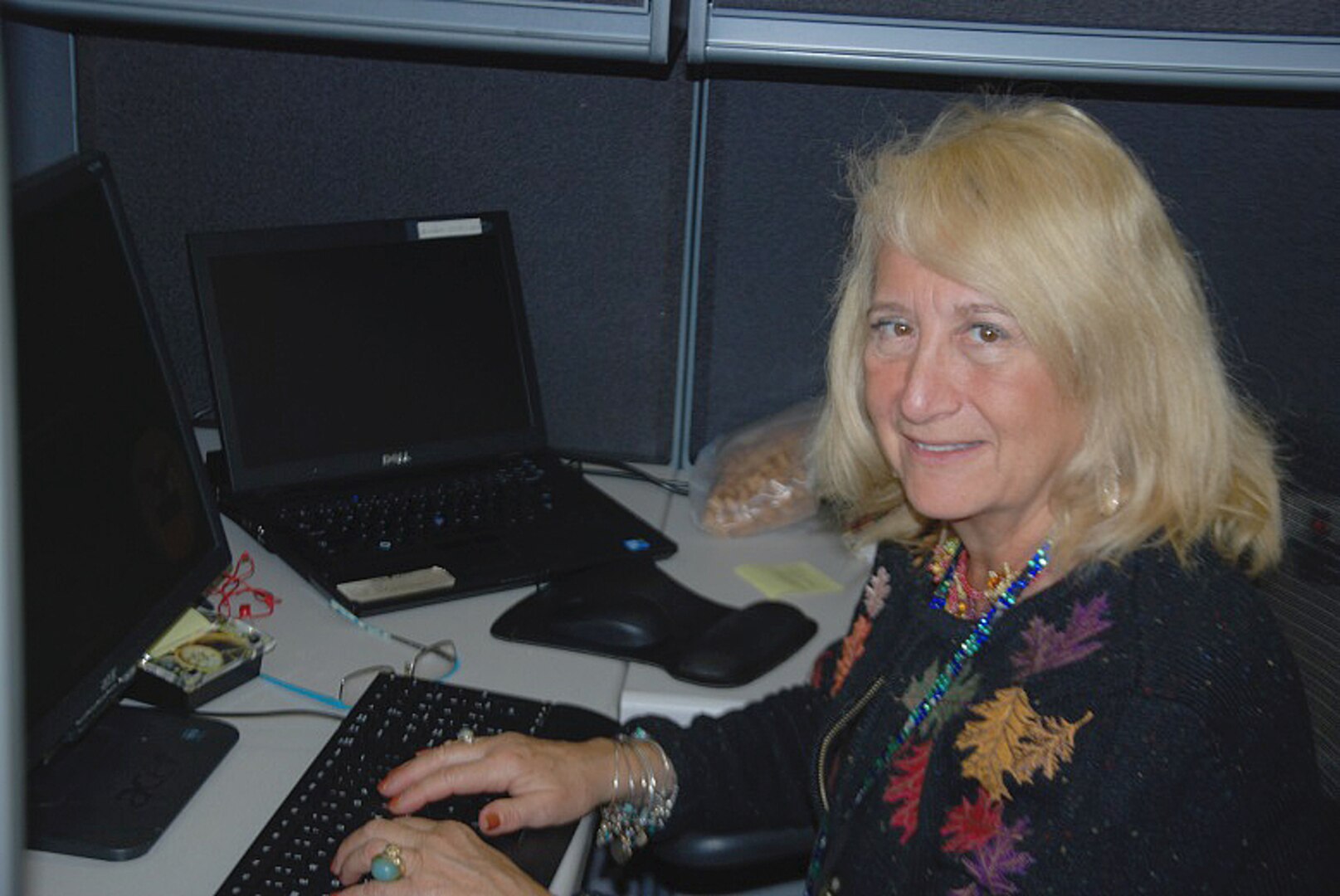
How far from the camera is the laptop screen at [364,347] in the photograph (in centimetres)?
143

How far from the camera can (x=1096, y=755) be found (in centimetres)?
92

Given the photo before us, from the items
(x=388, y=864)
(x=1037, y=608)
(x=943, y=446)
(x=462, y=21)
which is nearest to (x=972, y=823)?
(x=1037, y=608)

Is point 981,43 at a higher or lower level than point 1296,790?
higher

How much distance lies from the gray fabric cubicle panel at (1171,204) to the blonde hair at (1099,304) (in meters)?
0.47

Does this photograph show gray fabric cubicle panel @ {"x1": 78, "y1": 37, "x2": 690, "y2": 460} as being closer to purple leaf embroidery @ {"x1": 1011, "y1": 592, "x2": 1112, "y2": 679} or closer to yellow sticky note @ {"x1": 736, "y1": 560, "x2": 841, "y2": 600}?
yellow sticky note @ {"x1": 736, "y1": 560, "x2": 841, "y2": 600}

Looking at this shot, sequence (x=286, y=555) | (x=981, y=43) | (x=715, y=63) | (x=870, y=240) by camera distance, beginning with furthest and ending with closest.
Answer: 1. (x=715, y=63)
2. (x=286, y=555)
3. (x=981, y=43)
4. (x=870, y=240)

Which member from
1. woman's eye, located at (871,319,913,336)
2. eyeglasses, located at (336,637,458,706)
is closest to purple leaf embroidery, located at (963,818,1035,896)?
woman's eye, located at (871,319,913,336)

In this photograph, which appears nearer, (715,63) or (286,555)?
(286,555)

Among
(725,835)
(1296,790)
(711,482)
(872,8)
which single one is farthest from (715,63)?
(1296,790)

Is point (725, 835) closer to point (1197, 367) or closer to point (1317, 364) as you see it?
point (1197, 367)

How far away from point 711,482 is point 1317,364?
0.63 m

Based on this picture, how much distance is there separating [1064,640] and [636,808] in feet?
1.21

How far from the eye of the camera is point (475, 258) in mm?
1553

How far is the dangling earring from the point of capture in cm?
105
